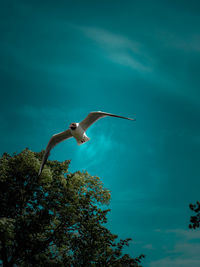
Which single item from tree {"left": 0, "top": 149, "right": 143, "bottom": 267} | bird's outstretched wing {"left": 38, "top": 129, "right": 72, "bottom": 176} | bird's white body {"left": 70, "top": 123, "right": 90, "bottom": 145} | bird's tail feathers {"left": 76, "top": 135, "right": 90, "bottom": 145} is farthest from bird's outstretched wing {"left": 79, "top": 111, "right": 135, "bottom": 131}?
tree {"left": 0, "top": 149, "right": 143, "bottom": 267}

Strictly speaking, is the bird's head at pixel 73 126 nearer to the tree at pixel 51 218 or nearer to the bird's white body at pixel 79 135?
the bird's white body at pixel 79 135

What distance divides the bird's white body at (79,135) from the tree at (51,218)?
4704 mm

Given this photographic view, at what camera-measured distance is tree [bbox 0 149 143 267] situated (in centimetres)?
2028

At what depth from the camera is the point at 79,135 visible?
19.6 metres

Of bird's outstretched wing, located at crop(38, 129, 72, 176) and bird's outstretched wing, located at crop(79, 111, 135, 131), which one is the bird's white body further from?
bird's outstretched wing, located at crop(38, 129, 72, 176)

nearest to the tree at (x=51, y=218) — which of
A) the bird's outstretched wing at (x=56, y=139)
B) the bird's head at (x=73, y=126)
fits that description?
the bird's outstretched wing at (x=56, y=139)

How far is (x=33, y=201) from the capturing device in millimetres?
24328

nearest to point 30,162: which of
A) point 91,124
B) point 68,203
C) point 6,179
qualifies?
point 6,179

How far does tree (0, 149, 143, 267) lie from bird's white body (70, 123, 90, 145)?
4704 millimetres

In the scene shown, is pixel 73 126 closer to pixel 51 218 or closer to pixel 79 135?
pixel 79 135

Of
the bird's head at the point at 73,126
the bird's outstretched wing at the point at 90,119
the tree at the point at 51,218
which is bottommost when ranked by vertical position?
the tree at the point at 51,218

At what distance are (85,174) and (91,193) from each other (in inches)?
78.0

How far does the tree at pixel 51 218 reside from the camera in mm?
20281

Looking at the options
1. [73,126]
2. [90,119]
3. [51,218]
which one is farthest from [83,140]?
[51,218]
